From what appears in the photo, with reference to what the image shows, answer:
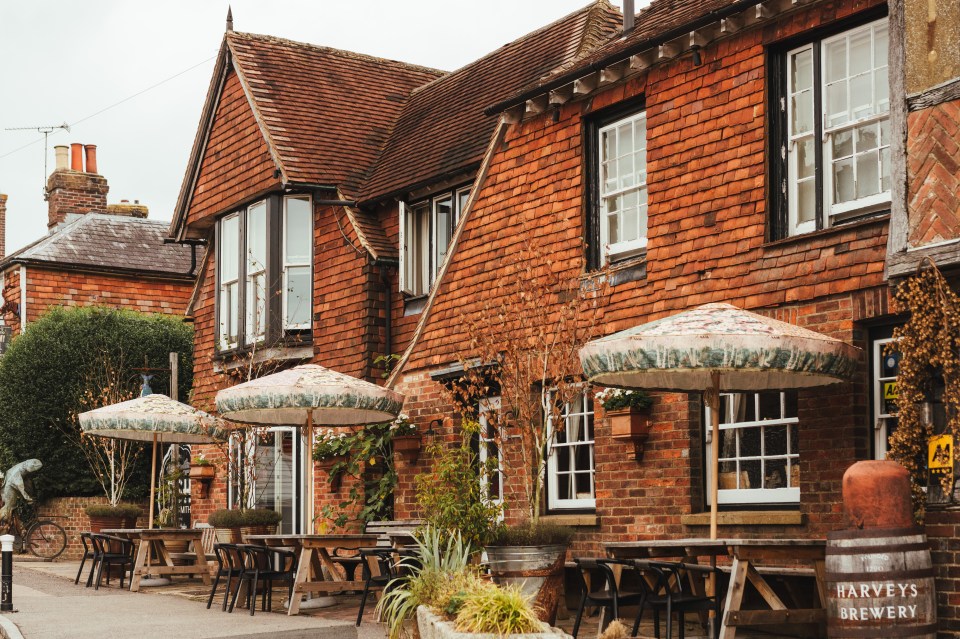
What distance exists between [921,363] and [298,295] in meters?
12.0

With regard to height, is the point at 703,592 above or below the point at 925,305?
below

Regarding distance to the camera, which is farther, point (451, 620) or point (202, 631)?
point (202, 631)

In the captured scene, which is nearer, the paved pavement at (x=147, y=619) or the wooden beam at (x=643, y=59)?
the paved pavement at (x=147, y=619)

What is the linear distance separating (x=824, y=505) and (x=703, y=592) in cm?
120

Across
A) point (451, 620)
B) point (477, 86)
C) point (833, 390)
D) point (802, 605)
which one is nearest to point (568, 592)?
point (802, 605)

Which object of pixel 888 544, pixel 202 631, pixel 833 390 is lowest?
pixel 202 631

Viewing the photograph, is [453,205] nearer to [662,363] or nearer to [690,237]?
[690,237]

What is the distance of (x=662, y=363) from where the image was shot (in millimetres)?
9391

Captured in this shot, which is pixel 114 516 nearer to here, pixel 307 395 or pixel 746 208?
pixel 307 395

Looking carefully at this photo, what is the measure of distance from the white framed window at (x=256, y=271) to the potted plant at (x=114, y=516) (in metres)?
3.50

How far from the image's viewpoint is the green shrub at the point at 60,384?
25.8 m

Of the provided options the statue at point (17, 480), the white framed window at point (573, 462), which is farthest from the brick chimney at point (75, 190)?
the white framed window at point (573, 462)

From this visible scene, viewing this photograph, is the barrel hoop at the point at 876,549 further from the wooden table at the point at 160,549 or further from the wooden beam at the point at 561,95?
the wooden table at the point at 160,549

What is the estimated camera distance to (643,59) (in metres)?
12.6
